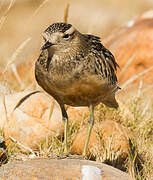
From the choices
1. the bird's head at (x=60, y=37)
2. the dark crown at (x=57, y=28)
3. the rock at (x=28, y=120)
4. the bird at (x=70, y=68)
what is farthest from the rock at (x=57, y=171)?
the rock at (x=28, y=120)

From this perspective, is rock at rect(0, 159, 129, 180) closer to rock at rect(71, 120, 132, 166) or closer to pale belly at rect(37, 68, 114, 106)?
pale belly at rect(37, 68, 114, 106)

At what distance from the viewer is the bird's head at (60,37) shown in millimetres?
4508

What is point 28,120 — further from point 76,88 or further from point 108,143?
point 76,88

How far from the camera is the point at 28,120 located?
585 centimetres

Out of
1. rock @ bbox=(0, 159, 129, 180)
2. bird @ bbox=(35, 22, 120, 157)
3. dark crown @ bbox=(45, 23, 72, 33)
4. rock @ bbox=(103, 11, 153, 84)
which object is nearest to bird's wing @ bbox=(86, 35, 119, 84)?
bird @ bbox=(35, 22, 120, 157)

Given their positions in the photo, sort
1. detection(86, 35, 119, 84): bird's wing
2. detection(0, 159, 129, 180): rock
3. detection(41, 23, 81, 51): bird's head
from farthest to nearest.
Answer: detection(86, 35, 119, 84): bird's wing, detection(41, 23, 81, 51): bird's head, detection(0, 159, 129, 180): rock

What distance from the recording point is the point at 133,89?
803 centimetres

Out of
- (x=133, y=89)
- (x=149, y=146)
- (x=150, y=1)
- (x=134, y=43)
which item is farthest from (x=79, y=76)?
(x=150, y=1)

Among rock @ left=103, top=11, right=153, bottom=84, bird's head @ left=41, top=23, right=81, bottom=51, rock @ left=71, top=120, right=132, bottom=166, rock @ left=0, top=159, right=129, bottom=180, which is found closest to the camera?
rock @ left=0, top=159, right=129, bottom=180

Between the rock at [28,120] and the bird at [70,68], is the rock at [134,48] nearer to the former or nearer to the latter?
the rock at [28,120]

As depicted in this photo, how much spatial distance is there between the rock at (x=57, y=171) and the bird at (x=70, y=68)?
62cm

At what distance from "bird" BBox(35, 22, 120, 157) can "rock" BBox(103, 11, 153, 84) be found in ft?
12.7

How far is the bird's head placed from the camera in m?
4.51

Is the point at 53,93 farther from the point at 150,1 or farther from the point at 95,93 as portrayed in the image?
the point at 150,1
